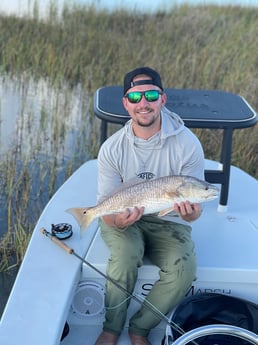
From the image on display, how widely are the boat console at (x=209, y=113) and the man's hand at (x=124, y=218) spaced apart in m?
0.77

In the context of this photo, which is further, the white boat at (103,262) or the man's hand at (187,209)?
the man's hand at (187,209)

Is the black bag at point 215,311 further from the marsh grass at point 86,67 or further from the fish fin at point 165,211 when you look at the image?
the marsh grass at point 86,67

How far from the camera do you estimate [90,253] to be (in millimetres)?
2287

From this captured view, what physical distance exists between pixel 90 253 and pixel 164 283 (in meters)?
0.42

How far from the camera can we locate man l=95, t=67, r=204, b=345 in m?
2.10

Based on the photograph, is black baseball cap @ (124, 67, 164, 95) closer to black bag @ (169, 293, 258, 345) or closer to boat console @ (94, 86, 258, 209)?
boat console @ (94, 86, 258, 209)

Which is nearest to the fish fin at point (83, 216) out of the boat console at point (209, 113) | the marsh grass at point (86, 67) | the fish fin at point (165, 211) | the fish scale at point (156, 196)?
the fish scale at point (156, 196)

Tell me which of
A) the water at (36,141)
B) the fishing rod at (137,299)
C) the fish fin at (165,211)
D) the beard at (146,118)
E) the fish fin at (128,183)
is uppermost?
the beard at (146,118)

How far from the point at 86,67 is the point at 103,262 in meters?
5.05

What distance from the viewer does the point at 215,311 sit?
2.19 metres

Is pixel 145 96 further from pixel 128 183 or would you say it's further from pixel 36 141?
pixel 36 141

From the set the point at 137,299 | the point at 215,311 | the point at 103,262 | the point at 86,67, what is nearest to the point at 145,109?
the point at 103,262

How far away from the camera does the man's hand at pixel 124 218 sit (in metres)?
2.01

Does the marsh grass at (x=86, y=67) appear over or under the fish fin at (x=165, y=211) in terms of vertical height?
under
